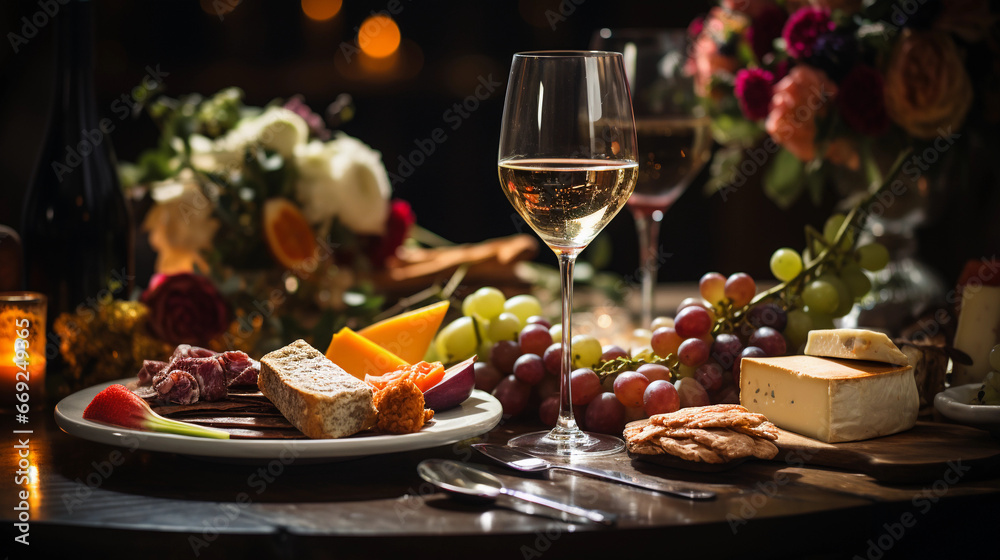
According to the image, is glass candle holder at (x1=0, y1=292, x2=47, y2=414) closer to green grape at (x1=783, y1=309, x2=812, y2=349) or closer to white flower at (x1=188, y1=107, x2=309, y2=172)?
white flower at (x1=188, y1=107, x2=309, y2=172)

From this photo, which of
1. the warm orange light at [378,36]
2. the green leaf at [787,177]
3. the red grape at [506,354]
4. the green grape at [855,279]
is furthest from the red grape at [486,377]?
the warm orange light at [378,36]

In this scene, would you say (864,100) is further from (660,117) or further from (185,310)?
(185,310)

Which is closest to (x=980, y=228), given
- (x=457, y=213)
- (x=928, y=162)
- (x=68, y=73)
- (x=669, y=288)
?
(x=928, y=162)

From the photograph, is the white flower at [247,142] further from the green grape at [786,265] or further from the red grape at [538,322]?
the green grape at [786,265]

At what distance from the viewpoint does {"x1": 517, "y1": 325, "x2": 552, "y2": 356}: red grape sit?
1.08 m

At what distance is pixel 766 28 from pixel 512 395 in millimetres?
924

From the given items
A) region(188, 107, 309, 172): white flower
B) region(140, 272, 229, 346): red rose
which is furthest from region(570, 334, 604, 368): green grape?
region(188, 107, 309, 172): white flower

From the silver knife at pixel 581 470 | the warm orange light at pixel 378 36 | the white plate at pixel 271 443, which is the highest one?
the warm orange light at pixel 378 36

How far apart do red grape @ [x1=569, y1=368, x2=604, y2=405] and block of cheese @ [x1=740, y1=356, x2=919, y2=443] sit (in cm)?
18

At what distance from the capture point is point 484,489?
0.73 meters

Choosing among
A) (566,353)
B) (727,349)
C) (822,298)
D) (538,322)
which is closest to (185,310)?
(538,322)

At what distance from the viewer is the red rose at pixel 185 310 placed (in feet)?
4.34

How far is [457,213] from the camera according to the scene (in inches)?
157

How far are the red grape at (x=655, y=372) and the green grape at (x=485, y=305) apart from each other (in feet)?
0.85
